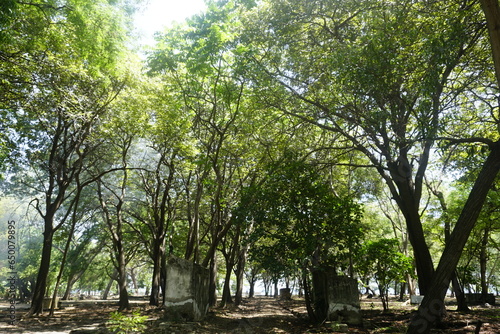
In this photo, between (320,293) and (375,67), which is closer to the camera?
(375,67)

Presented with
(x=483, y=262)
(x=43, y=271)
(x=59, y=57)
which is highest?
(x=59, y=57)

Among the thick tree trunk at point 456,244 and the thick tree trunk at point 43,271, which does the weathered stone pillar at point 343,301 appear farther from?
the thick tree trunk at point 43,271

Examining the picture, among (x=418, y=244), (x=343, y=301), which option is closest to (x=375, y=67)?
(x=418, y=244)

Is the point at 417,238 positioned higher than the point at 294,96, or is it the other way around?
the point at 294,96

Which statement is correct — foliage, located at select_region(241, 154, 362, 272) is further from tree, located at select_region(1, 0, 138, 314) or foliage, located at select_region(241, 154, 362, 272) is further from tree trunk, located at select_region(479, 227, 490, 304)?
tree trunk, located at select_region(479, 227, 490, 304)

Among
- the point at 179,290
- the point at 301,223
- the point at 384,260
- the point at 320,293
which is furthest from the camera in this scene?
the point at 384,260

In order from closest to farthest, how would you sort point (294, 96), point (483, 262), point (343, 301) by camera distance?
point (343, 301), point (294, 96), point (483, 262)

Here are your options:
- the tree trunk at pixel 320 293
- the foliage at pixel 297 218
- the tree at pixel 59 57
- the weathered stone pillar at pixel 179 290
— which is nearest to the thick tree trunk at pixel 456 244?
the foliage at pixel 297 218

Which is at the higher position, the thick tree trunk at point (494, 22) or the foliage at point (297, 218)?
the thick tree trunk at point (494, 22)

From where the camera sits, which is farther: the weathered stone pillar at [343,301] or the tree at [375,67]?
the weathered stone pillar at [343,301]

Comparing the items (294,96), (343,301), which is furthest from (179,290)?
(294,96)

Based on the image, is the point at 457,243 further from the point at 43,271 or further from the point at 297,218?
the point at 43,271

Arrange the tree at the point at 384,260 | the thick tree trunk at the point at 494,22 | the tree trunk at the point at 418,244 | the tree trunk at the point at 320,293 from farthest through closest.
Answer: the tree at the point at 384,260 → the tree trunk at the point at 320,293 → the tree trunk at the point at 418,244 → the thick tree trunk at the point at 494,22

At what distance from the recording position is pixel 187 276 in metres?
9.98
